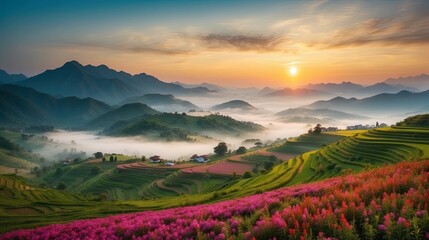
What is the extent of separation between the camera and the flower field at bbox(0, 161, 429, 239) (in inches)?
343

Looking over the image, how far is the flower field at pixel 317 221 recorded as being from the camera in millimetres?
8703

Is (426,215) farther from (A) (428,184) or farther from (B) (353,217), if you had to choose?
(A) (428,184)

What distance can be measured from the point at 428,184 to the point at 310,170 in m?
51.7

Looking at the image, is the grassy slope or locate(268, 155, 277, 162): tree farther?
locate(268, 155, 277, 162): tree

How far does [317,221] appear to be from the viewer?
9789mm

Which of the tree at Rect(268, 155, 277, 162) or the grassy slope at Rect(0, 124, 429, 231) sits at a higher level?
the grassy slope at Rect(0, 124, 429, 231)

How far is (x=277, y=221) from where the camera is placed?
10.1m

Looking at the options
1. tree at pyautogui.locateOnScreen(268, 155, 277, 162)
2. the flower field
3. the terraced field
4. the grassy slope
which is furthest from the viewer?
tree at pyautogui.locateOnScreen(268, 155, 277, 162)

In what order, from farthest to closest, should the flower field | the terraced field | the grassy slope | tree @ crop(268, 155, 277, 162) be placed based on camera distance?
tree @ crop(268, 155, 277, 162), the terraced field, the grassy slope, the flower field

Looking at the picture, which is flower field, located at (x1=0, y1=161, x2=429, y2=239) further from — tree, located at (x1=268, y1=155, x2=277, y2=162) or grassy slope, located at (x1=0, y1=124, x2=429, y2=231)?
tree, located at (x1=268, y1=155, x2=277, y2=162)

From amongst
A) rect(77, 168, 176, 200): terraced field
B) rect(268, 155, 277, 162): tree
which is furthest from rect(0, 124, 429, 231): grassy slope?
rect(77, 168, 176, 200): terraced field

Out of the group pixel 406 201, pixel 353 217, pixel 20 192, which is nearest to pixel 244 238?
pixel 353 217

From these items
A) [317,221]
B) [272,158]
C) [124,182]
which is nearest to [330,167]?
[317,221]

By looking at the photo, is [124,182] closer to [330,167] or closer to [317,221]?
[330,167]
